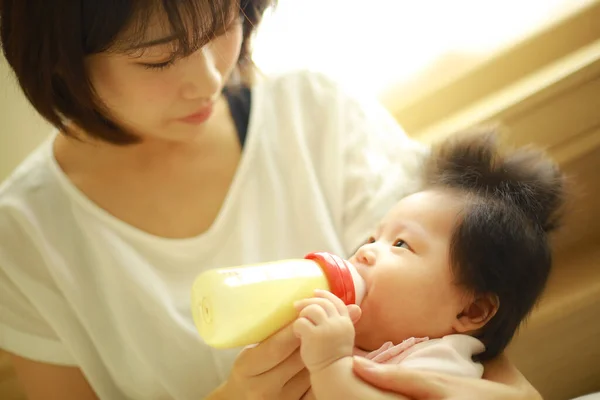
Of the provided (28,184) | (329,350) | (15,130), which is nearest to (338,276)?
(329,350)

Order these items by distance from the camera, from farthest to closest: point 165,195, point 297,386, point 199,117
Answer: point 165,195, point 199,117, point 297,386

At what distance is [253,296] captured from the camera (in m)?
0.68

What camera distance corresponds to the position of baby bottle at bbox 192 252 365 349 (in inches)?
26.5

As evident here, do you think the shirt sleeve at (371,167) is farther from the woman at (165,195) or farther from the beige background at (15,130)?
the beige background at (15,130)

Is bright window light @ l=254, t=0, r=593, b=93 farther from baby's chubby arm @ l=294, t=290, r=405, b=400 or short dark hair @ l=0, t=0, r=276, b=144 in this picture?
baby's chubby arm @ l=294, t=290, r=405, b=400

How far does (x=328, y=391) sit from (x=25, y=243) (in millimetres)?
535

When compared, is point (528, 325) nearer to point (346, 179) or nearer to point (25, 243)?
point (346, 179)

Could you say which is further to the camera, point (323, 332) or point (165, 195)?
point (165, 195)

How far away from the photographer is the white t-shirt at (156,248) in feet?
2.96

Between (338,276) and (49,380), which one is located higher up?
(338,276)

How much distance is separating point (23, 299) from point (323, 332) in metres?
0.51

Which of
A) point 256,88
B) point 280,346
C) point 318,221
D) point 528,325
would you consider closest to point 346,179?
point 318,221

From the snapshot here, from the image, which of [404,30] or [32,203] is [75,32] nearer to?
[32,203]

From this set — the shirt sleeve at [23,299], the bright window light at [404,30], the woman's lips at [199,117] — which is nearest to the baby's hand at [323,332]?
the woman's lips at [199,117]
